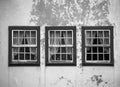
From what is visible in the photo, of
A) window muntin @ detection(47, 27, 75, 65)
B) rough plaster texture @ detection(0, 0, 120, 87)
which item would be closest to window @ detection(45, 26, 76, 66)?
window muntin @ detection(47, 27, 75, 65)

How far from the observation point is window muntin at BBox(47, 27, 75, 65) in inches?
445

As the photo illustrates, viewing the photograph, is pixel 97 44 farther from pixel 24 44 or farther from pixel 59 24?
pixel 24 44

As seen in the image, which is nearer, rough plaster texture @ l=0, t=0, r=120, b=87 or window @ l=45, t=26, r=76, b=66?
rough plaster texture @ l=0, t=0, r=120, b=87

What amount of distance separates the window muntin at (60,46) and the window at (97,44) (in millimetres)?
628

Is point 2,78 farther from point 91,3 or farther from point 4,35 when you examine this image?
point 91,3

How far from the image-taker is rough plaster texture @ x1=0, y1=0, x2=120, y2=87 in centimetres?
1113

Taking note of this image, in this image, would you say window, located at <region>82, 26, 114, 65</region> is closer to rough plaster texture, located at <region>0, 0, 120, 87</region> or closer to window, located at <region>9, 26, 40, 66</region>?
rough plaster texture, located at <region>0, 0, 120, 87</region>

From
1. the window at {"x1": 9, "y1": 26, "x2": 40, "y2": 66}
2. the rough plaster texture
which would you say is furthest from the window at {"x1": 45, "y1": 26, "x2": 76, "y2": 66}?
the window at {"x1": 9, "y1": 26, "x2": 40, "y2": 66}

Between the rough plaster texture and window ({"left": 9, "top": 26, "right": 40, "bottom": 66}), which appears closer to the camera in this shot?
the rough plaster texture

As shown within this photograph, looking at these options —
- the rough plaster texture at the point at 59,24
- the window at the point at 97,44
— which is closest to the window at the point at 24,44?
the rough plaster texture at the point at 59,24

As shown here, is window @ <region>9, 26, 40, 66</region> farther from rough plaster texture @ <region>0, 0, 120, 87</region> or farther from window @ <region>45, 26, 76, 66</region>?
window @ <region>45, 26, 76, 66</region>

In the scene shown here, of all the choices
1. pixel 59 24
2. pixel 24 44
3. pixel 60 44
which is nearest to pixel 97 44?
pixel 60 44

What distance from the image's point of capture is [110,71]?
11.2 m

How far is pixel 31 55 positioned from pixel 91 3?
3724mm
